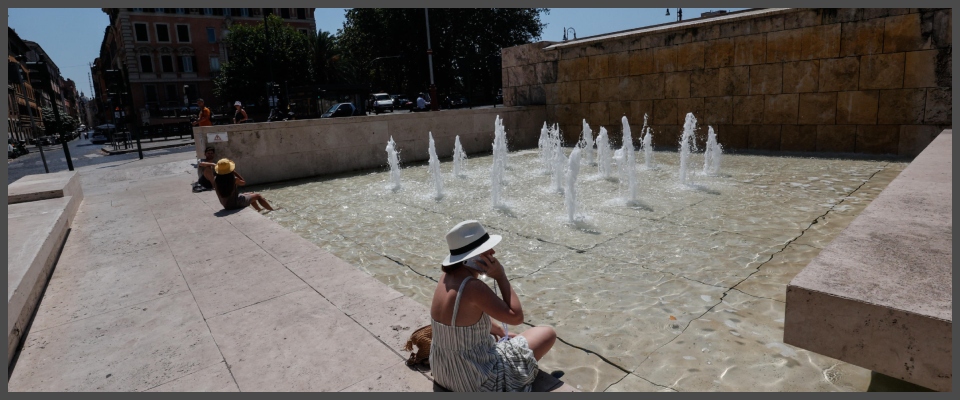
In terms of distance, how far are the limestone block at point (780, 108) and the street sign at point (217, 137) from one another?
11023 millimetres

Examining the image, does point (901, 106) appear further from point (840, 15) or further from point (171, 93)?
point (171, 93)

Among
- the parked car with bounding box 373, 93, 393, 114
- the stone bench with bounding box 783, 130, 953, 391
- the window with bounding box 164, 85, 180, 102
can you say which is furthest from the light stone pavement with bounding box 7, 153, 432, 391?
the window with bounding box 164, 85, 180, 102

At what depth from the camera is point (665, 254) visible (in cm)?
498

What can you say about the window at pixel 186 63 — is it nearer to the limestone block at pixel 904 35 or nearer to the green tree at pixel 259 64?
the green tree at pixel 259 64

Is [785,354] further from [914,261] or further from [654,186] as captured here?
[654,186]

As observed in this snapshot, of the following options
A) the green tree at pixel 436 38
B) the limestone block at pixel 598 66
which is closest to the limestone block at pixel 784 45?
the limestone block at pixel 598 66

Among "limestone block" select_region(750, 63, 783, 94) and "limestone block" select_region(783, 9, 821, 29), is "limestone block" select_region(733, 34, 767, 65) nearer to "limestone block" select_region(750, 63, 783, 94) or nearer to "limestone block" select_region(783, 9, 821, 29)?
"limestone block" select_region(750, 63, 783, 94)

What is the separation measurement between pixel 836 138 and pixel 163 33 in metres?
54.9

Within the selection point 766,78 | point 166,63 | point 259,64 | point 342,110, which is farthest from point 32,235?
point 166,63

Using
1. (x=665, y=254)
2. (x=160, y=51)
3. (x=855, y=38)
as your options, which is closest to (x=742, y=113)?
(x=855, y=38)

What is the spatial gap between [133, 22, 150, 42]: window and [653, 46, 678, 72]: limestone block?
166 feet

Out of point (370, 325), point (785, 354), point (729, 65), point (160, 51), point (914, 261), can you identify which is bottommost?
point (785, 354)

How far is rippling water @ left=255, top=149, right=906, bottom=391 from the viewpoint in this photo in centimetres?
306

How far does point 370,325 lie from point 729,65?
10.8m
